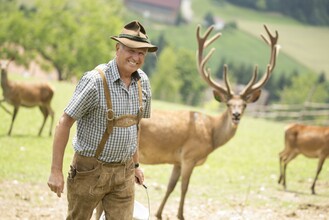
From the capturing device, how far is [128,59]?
4.75 m

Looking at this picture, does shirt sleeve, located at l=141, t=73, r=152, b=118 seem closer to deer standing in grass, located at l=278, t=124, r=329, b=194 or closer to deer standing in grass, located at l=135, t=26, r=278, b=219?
deer standing in grass, located at l=135, t=26, r=278, b=219

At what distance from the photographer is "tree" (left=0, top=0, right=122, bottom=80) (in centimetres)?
5756

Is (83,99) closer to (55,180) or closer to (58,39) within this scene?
(55,180)

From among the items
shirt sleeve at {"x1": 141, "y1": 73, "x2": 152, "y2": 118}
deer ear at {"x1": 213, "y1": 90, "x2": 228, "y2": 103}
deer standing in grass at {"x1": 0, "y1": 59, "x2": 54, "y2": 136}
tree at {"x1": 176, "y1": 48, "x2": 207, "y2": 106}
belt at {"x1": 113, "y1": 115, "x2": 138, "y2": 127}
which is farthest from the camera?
tree at {"x1": 176, "y1": 48, "x2": 207, "y2": 106}

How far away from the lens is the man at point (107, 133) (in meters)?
4.54

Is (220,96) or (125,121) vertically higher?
(125,121)

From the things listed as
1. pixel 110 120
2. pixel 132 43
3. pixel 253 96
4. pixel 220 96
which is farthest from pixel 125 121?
pixel 253 96

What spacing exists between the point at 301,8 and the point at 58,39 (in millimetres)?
86421

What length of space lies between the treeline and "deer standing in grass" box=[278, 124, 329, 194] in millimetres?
117661

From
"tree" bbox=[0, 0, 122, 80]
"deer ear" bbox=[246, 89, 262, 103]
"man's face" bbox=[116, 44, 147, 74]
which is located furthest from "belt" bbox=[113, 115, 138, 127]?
"tree" bbox=[0, 0, 122, 80]

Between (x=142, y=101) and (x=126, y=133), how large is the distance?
37 centimetres

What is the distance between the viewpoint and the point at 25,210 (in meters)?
7.94

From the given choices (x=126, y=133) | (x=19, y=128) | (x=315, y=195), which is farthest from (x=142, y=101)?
(x=19, y=128)

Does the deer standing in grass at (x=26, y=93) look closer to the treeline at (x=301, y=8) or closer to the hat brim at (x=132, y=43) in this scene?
the hat brim at (x=132, y=43)
